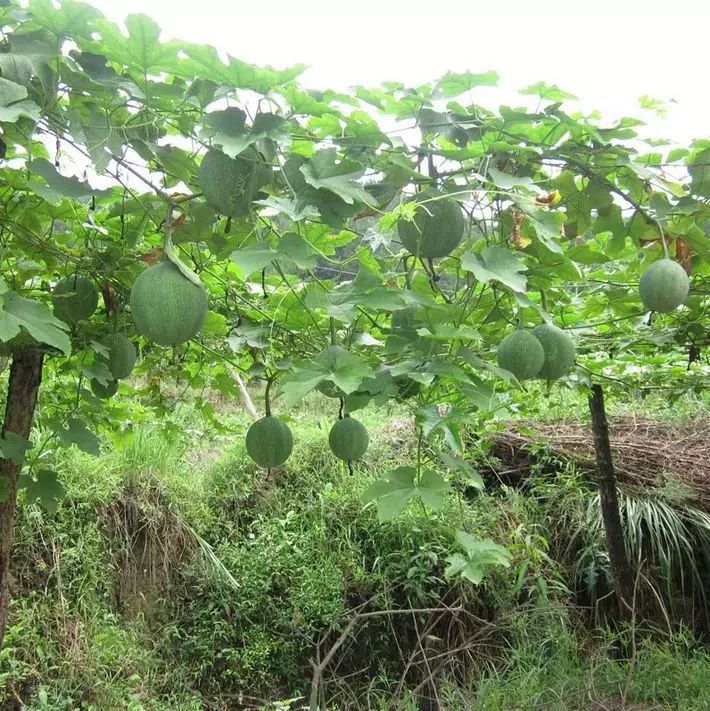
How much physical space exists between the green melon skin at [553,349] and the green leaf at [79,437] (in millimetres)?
1436

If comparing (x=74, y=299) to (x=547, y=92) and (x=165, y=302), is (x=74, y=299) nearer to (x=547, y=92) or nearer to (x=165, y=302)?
(x=165, y=302)

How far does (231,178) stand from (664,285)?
106 cm

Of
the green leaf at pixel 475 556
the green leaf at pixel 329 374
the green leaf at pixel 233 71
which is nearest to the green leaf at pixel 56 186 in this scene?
the green leaf at pixel 233 71

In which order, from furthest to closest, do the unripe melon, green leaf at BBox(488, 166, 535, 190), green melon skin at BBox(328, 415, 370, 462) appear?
green melon skin at BBox(328, 415, 370, 462), the unripe melon, green leaf at BBox(488, 166, 535, 190)

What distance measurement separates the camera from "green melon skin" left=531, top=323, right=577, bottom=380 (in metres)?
1.77

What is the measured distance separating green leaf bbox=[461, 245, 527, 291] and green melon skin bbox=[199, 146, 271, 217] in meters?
0.43

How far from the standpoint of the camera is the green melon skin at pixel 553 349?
5.81 ft

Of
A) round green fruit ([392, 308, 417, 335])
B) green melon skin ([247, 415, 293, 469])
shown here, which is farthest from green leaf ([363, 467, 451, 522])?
green melon skin ([247, 415, 293, 469])

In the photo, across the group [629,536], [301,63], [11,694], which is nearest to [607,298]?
[301,63]

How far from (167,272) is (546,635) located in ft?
13.8

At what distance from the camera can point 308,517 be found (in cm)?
548

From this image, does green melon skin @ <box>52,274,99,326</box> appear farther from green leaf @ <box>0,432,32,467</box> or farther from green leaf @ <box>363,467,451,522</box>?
green leaf @ <box>363,467,451,522</box>

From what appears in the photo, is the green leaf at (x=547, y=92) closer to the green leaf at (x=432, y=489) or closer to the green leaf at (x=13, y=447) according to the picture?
the green leaf at (x=432, y=489)

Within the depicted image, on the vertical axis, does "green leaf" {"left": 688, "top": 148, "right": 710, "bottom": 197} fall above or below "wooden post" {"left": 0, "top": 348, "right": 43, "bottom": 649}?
above
